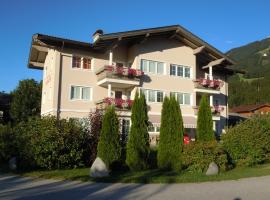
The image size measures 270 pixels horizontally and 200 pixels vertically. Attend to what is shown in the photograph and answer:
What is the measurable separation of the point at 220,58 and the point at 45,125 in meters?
25.7

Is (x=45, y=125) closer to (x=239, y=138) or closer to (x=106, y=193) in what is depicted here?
(x=106, y=193)

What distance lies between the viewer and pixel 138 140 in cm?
2023

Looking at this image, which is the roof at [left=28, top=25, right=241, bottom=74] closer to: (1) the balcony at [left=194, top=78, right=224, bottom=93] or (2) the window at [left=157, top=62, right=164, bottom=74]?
(1) the balcony at [left=194, top=78, right=224, bottom=93]

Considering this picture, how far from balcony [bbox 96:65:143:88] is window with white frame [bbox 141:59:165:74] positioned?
4.97ft

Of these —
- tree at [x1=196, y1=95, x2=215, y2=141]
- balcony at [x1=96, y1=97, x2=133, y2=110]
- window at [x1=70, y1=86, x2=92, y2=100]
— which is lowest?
tree at [x1=196, y1=95, x2=215, y2=141]

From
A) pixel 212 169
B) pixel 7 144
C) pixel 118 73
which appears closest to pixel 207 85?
pixel 118 73

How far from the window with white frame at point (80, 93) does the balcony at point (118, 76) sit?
4.28 ft

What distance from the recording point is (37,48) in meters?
37.4

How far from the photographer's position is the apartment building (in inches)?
1325

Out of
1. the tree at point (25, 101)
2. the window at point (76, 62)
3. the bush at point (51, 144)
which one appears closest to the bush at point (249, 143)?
the bush at point (51, 144)

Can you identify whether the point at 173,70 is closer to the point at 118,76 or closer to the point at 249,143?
the point at 118,76

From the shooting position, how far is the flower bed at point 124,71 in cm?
3372

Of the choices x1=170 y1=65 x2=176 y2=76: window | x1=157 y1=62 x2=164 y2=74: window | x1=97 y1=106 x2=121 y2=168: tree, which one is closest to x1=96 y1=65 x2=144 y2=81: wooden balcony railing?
x1=157 y1=62 x2=164 y2=74: window

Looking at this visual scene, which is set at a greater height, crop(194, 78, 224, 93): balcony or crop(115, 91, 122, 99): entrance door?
crop(194, 78, 224, 93): balcony
